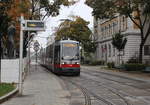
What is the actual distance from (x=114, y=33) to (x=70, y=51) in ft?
114

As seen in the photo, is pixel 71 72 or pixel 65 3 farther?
pixel 65 3

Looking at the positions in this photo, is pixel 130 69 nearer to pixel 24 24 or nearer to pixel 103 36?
pixel 24 24

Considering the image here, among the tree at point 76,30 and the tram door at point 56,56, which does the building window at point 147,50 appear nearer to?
the tram door at point 56,56

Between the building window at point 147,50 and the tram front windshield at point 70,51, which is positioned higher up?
the building window at point 147,50

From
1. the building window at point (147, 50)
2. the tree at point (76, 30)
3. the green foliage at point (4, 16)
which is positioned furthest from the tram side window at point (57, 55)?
the tree at point (76, 30)

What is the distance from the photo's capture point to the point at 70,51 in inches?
1210

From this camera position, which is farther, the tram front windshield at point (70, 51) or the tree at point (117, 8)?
the tree at point (117, 8)

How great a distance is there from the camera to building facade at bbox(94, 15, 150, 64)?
5719 cm

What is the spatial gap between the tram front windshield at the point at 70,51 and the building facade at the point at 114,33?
1556 cm

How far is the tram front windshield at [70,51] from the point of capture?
30.5m

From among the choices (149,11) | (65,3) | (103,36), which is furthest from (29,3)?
(103,36)

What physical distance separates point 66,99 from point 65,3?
2439 cm

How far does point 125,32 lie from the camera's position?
190 ft

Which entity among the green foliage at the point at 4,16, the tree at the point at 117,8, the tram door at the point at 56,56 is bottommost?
the tram door at the point at 56,56
